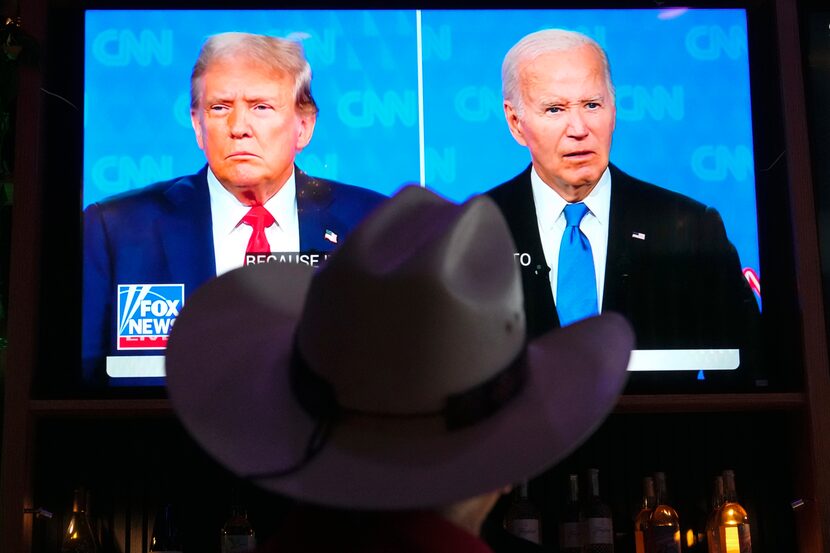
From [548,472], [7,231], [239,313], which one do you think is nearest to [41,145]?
[7,231]

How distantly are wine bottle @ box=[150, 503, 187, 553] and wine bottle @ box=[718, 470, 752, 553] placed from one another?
136 cm

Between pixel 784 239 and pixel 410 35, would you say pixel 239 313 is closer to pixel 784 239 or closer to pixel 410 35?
pixel 410 35

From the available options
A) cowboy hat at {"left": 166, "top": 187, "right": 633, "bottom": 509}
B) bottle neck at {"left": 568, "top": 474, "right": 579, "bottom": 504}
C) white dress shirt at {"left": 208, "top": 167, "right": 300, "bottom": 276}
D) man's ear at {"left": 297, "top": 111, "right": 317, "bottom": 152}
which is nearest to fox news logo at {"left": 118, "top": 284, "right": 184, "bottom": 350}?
white dress shirt at {"left": 208, "top": 167, "right": 300, "bottom": 276}

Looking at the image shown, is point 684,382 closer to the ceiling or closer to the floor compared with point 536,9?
closer to the floor

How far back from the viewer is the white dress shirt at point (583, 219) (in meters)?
2.79

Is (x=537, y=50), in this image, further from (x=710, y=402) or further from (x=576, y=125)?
(x=710, y=402)

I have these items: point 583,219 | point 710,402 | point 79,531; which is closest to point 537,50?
point 583,219

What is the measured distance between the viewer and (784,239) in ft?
9.35

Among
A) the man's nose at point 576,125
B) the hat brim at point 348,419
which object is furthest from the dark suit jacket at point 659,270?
the hat brim at point 348,419

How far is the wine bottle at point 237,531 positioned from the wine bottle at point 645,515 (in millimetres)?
955

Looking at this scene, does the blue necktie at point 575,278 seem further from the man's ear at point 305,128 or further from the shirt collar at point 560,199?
the man's ear at point 305,128

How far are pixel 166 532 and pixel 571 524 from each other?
3.30 ft

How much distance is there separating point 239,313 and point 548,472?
6.00 feet

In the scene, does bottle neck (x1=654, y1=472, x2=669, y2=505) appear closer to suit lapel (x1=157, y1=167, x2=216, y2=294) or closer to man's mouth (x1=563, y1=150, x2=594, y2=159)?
man's mouth (x1=563, y1=150, x2=594, y2=159)
